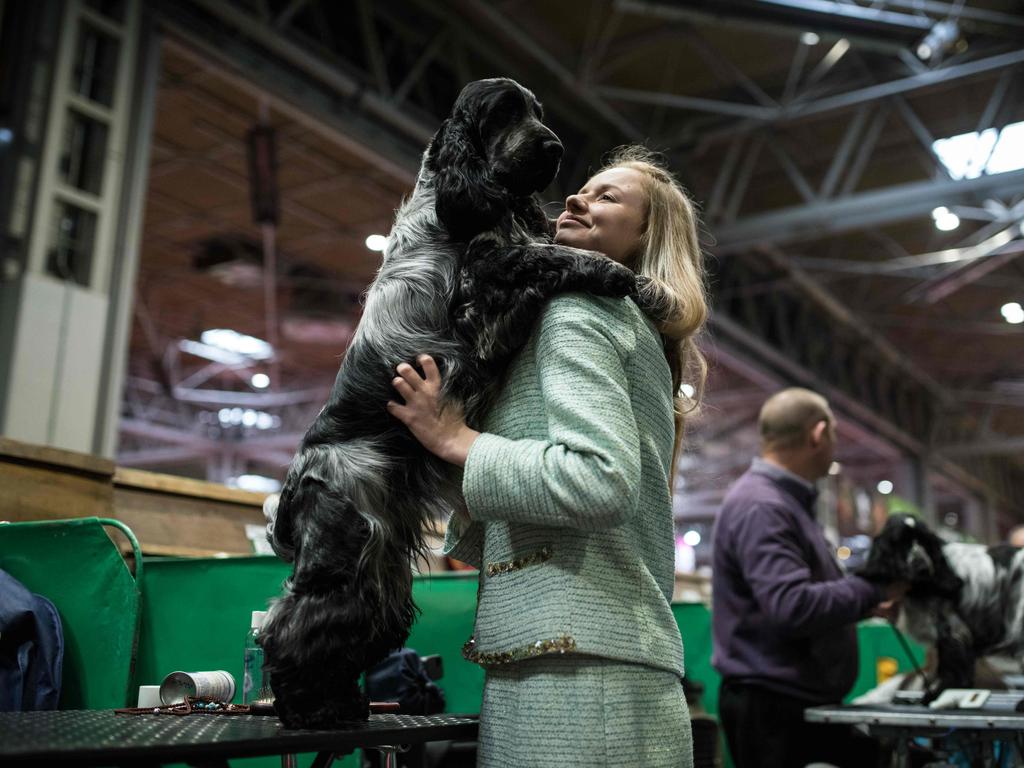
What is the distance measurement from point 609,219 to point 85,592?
1476 millimetres

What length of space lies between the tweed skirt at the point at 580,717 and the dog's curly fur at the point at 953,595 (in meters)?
2.19

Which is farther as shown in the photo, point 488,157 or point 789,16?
point 789,16

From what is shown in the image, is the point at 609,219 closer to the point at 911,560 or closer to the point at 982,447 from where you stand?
the point at 911,560

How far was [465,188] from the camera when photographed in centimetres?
169

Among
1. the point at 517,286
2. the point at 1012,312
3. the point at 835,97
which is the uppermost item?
the point at 835,97

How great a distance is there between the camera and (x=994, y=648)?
3.87 meters

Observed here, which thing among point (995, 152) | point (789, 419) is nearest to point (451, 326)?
point (789, 419)

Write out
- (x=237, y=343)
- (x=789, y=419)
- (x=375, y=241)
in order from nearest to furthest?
(x=789, y=419), (x=375, y=241), (x=237, y=343)

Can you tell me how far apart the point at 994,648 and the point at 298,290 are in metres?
11.3

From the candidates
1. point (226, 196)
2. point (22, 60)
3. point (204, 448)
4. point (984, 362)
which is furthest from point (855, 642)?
point (204, 448)

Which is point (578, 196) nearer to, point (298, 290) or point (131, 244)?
point (131, 244)

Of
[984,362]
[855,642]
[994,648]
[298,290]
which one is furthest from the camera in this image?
[984,362]

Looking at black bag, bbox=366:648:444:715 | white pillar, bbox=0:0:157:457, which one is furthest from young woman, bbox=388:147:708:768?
white pillar, bbox=0:0:157:457

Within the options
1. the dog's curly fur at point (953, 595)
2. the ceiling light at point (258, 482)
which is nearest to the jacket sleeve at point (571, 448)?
the dog's curly fur at point (953, 595)
